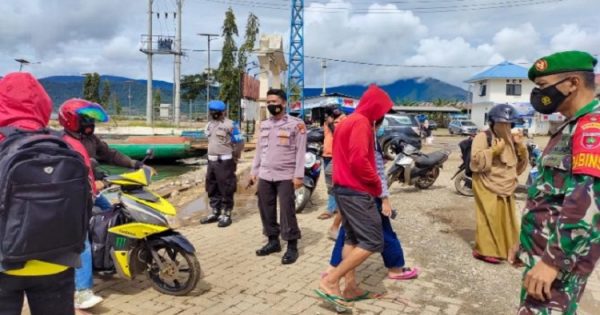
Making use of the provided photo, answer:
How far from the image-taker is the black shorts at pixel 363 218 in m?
3.59

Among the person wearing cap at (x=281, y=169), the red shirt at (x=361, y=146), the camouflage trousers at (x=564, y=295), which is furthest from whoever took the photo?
the person wearing cap at (x=281, y=169)

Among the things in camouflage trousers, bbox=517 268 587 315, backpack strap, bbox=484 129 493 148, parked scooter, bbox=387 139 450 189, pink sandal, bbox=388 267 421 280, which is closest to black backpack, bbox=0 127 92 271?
camouflage trousers, bbox=517 268 587 315

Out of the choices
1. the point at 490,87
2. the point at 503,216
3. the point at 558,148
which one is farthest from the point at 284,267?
the point at 490,87

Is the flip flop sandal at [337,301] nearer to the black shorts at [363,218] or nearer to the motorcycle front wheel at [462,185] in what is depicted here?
the black shorts at [363,218]

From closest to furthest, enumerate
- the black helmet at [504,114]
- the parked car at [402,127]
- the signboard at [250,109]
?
the black helmet at [504,114] < the parked car at [402,127] < the signboard at [250,109]

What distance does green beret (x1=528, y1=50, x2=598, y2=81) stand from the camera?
207 cm

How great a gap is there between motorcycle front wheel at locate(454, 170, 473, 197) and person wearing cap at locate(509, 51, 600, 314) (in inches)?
283

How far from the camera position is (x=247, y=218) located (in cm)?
729

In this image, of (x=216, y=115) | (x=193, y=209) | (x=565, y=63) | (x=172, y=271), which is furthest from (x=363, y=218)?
(x=193, y=209)

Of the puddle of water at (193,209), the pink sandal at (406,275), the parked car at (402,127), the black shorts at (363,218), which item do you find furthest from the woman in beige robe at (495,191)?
the parked car at (402,127)

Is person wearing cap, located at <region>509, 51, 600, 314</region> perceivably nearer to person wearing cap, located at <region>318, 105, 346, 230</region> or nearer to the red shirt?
the red shirt

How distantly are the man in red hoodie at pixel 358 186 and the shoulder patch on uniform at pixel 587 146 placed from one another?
5.55 ft

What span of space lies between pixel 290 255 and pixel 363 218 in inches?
63.5

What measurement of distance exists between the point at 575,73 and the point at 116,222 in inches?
139
